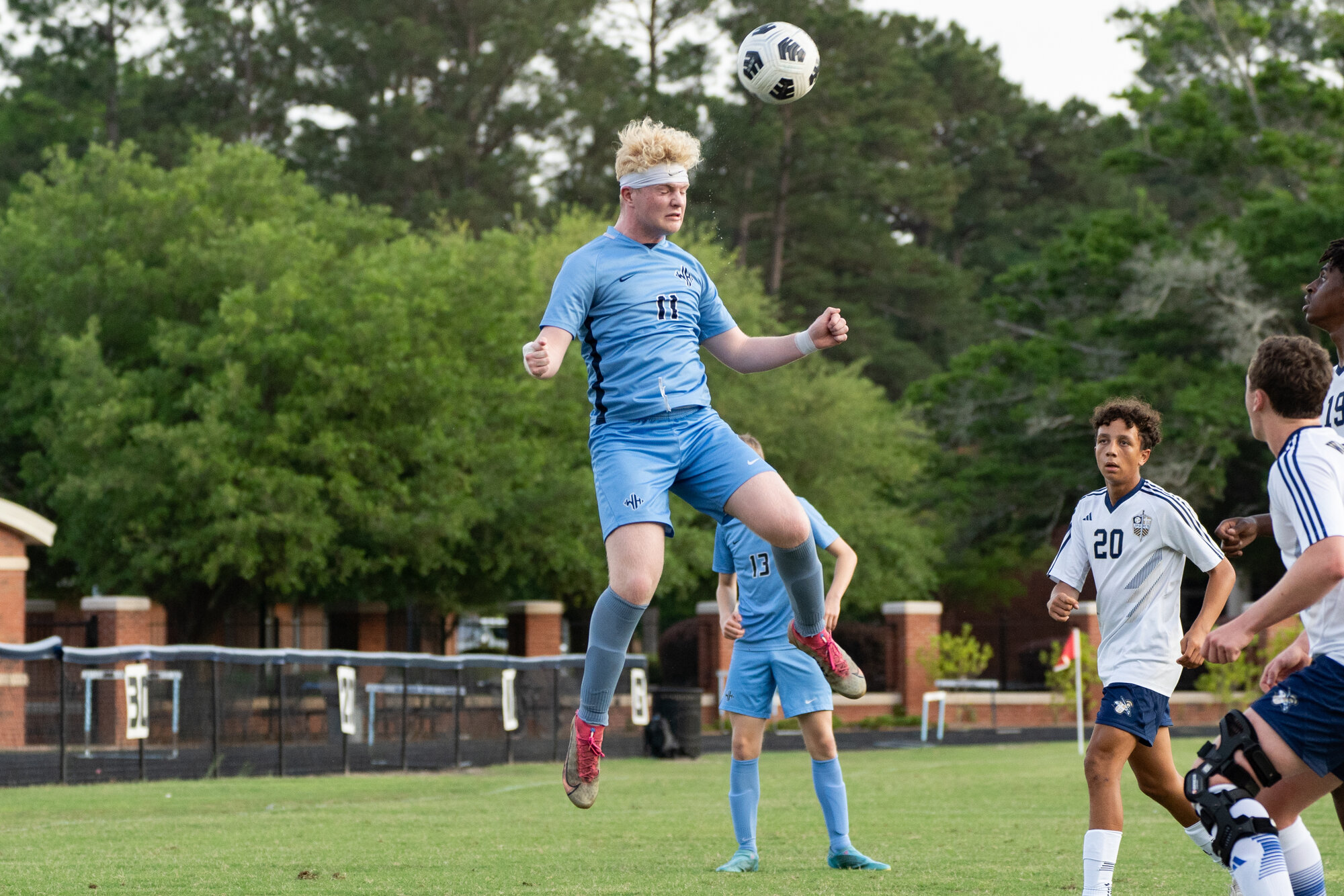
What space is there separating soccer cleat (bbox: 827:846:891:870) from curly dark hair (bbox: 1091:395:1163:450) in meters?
2.72

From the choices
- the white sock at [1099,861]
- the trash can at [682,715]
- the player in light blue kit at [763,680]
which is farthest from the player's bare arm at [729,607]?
the trash can at [682,715]

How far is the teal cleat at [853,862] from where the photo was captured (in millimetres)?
8078

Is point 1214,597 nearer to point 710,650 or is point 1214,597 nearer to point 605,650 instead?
point 605,650

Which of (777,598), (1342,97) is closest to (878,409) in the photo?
(1342,97)

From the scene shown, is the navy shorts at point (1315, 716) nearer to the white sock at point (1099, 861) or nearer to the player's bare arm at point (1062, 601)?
the white sock at point (1099, 861)

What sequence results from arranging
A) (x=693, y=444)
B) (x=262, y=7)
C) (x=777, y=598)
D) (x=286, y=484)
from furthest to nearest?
(x=262, y=7) < (x=286, y=484) < (x=777, y=598) < (x=693, y=444)

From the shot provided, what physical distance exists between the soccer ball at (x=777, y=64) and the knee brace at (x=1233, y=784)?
12.3 feet

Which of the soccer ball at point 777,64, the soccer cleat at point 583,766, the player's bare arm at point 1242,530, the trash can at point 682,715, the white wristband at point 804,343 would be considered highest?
the soccer ball at point 777,64

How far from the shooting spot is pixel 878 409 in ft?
137

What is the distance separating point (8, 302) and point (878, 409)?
73.1ft

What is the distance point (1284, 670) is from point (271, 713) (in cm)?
1401

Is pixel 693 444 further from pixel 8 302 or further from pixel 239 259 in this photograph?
pixel 8 302

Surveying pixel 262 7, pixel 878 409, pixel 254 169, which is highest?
pixel 262 7

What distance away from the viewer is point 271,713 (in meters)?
17.2
